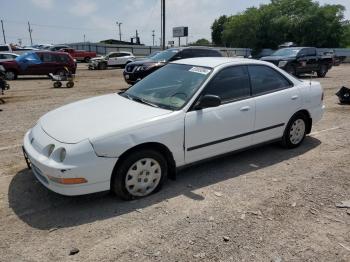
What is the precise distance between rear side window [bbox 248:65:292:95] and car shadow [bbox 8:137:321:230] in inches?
43.9

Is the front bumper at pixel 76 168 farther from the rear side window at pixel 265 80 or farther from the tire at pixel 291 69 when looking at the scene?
the tire at pixel 291 69

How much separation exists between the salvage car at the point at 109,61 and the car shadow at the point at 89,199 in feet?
84.4

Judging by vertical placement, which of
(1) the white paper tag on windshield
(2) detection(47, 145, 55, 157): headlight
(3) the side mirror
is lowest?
(2) detection(47, 145, 55, 157): headlight

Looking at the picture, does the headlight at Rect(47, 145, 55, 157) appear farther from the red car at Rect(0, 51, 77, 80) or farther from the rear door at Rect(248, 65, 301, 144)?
the red car at Rect(0, 51, 77, 80)

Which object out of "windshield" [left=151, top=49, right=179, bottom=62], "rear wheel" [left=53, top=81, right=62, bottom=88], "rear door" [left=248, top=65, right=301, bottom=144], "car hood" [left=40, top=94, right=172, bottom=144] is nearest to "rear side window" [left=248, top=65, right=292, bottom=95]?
"rear door" [left=248, top=65, right=301, bottom=144]

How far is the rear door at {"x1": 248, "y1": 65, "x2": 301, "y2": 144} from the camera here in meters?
5.16

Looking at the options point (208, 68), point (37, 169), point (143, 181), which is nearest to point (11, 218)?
point (37, 169)

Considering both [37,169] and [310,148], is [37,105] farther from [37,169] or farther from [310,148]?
[310,148]

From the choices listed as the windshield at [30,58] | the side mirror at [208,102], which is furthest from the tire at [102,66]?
the side mirror at [208,102]

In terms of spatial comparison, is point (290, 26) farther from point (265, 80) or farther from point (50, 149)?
point (50, 149)

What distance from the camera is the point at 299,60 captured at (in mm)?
18375

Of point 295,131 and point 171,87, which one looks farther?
point 295,131

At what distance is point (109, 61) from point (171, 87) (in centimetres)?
2701

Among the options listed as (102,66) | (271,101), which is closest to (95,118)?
(271,101)
